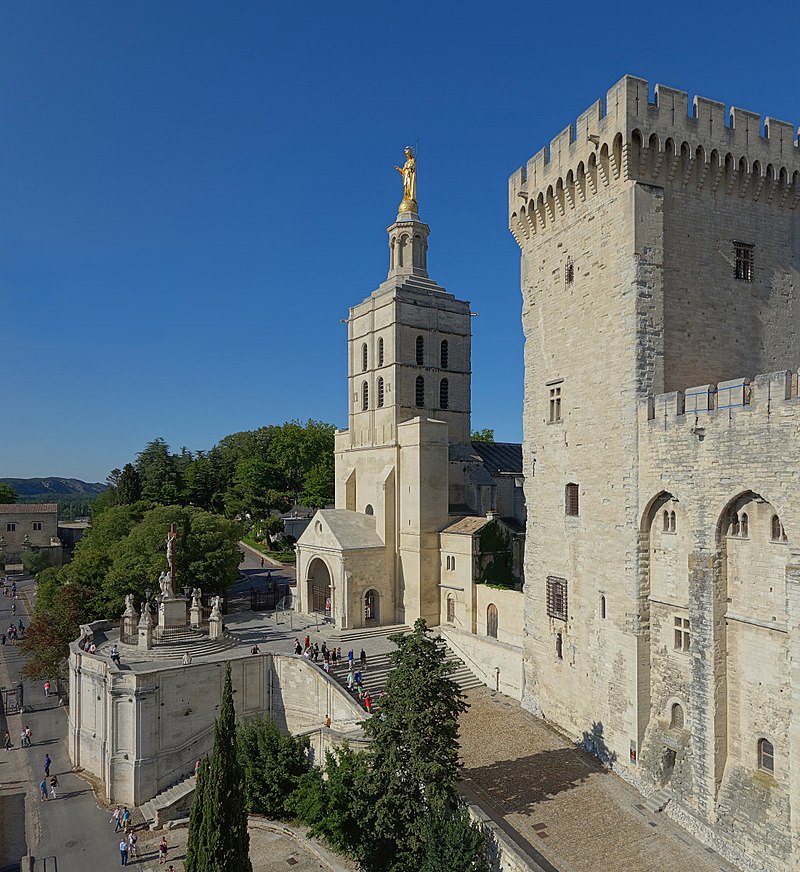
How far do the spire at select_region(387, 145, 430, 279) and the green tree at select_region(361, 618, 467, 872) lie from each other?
2802 cm

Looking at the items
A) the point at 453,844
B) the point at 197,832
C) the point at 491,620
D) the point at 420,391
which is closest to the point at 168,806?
the point at 197,832

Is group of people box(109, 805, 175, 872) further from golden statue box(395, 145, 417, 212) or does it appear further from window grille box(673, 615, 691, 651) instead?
golden statue box(395, 145, 417, 212)

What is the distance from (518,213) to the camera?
26.0 metres

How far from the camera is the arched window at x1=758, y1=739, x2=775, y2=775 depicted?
16.4m

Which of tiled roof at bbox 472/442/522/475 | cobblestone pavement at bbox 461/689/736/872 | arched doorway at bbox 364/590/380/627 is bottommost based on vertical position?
cobblestone pavement at bbox 461/689/736/872

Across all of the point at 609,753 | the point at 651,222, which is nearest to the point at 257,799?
the point at 609,753

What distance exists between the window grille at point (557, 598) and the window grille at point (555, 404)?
231 inches

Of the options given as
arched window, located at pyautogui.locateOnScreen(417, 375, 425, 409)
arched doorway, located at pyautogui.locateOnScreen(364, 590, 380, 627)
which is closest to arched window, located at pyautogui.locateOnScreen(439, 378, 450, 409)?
arched window, located at pyautogui.locateOnScreen(417, 375, 425, 409)

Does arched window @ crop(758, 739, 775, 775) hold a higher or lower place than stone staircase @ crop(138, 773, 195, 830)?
higher

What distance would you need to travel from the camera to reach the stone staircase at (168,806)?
24781 millimetres

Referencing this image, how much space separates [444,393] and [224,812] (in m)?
28.0

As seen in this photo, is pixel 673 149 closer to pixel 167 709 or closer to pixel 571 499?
pixel 571 499

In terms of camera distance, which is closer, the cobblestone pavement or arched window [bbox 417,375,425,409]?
the cobblestone pavement

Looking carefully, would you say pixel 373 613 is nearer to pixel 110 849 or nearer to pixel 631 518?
pixel 110 849
